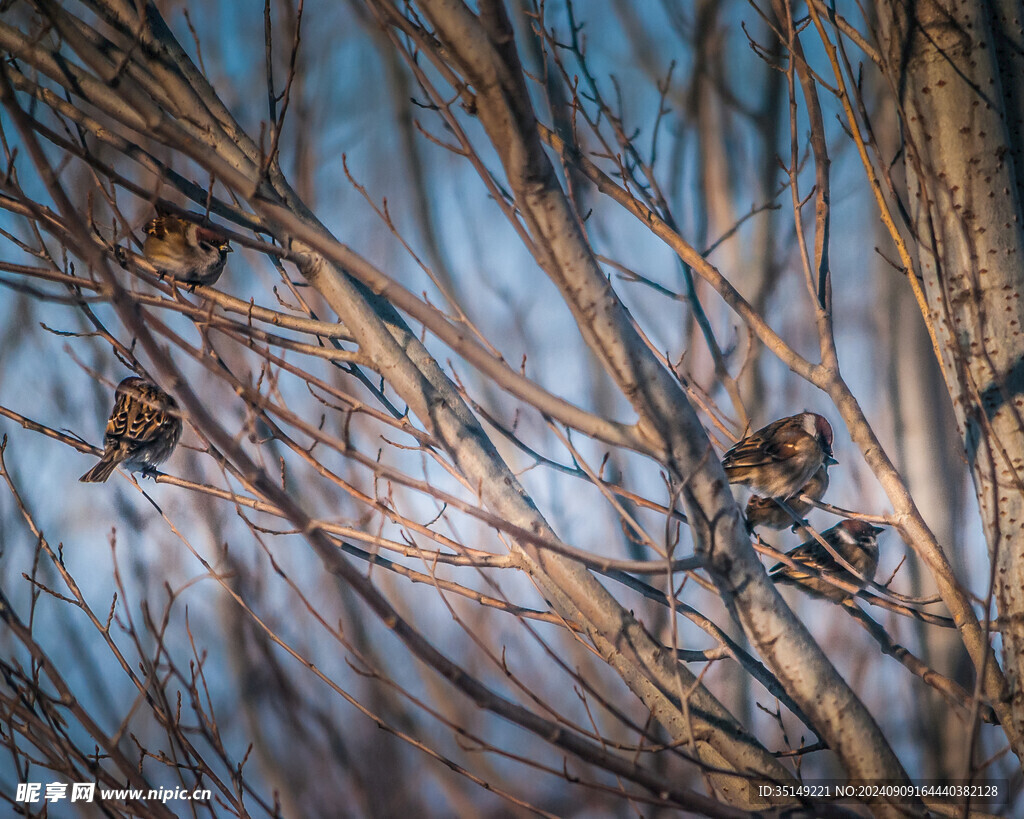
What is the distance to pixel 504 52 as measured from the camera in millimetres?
Answer: 882

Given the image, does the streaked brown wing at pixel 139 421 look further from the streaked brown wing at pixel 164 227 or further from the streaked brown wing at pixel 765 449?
the streaked brown wing at pixel 765 449

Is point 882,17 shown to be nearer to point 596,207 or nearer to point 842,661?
point 596,207

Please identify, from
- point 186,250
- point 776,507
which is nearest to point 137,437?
point 186,250

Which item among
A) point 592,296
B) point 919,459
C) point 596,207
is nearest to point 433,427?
point 592,296

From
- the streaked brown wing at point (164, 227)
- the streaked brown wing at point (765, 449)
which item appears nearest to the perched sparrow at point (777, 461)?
the streaked brown wing at point (765, 449)

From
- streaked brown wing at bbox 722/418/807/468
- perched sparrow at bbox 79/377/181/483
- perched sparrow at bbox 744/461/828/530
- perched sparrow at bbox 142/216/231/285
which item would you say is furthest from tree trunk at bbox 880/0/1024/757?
perched sparrow at bbox 79/377/181/483

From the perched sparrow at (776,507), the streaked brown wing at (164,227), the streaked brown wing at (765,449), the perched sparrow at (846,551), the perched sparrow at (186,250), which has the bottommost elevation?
the perched sparrow at (846,551)

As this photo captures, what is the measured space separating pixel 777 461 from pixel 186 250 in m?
2.41

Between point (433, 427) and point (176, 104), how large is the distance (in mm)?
800

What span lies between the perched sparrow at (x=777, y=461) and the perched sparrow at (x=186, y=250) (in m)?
2.12

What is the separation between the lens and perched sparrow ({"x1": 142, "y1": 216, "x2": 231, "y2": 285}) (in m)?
2.85

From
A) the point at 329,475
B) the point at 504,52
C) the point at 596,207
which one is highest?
the point at 596,207

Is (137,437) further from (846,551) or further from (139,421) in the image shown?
(846,551)

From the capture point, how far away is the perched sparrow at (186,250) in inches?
112
